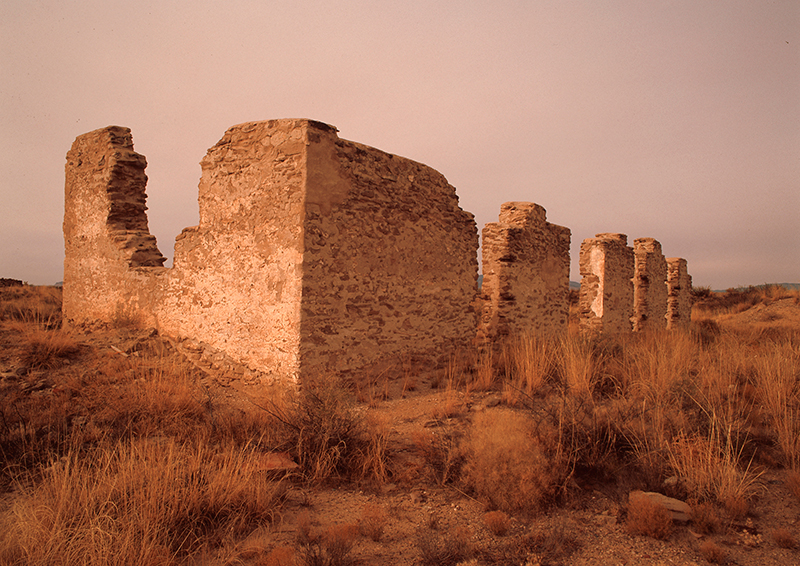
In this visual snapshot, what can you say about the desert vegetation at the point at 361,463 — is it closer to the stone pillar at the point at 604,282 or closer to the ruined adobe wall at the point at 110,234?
the ruined adobe wall at the point at 110,234

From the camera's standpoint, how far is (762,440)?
166 inches

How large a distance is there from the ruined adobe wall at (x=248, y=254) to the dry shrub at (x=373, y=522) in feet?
8.80

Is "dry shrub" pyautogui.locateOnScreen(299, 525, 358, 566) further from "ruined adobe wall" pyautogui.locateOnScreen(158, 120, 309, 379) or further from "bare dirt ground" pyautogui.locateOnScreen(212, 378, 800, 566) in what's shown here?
"ruined adobe wall" pyautogui.locateOnScreen(158, 120, 309, 379)

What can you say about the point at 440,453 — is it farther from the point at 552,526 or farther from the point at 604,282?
the point at 604,282

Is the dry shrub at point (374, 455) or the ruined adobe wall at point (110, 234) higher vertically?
the ruined adobe wall at point (110, 234)

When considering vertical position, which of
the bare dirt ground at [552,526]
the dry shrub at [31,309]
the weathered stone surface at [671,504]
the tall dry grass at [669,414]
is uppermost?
the dry shrub at [31,309]

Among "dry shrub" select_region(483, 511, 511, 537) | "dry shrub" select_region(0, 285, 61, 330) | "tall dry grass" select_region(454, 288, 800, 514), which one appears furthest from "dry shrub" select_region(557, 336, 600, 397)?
"dry shrub" select_region(0, 285, 61, 330)

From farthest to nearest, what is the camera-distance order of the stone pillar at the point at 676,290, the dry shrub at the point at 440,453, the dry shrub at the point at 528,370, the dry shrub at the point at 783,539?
the stone pillar at the point at 676,290, the dry shrub at the point at 528,370, the dry shrub at the point at 440,453, the dry shrub at the point at 783,539

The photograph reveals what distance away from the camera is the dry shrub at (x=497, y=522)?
3.03 m

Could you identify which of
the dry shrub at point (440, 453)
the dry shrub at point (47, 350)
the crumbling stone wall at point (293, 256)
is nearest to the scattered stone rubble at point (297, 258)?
the crumbling stone wall at point (293, 256)

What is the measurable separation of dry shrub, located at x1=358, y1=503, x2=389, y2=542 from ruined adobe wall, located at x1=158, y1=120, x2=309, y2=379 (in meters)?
2.68

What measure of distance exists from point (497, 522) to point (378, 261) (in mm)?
4152

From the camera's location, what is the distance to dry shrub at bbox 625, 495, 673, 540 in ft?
9.65

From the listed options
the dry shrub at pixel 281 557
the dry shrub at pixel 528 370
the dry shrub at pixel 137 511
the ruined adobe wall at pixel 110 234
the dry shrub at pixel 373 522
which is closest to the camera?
the dry shrub at pixel 137 511
